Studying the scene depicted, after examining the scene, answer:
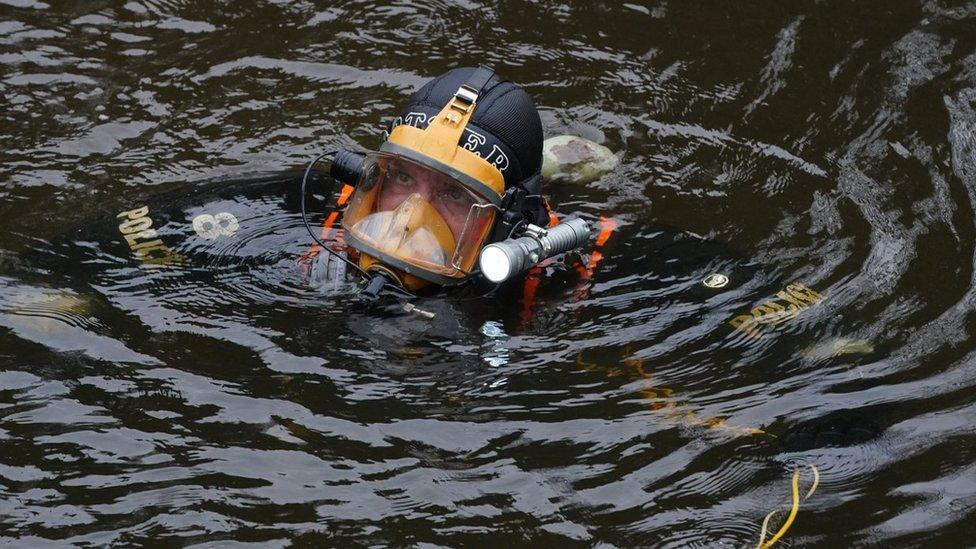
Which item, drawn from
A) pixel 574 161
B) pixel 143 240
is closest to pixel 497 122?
pixel 574 161

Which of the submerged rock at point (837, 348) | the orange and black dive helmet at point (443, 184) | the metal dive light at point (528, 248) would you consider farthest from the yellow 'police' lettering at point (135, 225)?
the submerged rock at point (837, 348)

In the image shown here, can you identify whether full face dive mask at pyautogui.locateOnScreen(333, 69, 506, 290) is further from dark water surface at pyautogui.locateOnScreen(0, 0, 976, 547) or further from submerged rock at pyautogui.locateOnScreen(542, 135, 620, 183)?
submerged rock at pyautogui.locateOnScreen(542, 135, 620, 183)

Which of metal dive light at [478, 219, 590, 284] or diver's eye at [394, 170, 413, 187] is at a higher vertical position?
diver's eye at [394, 170, 413, 187]

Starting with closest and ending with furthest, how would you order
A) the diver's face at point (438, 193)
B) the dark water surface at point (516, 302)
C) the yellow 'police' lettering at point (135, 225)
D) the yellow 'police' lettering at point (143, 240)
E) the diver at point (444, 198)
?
the dark water surface at point (516, 302), the diver at point (444, 198), the diver's face at point (438, 193), the yellow 'police' lettering at point (143, 240), the yellow 'police' lettering at point (135, 225)

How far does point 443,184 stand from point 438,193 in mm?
50

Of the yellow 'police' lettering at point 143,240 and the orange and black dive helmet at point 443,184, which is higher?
the orange and black dive helmet at point 443,184

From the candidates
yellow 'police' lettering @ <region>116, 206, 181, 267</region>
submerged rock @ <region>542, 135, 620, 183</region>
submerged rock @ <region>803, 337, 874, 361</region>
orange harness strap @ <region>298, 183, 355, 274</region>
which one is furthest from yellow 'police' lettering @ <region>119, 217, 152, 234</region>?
submerged rock @ <region>803, 337, 874, 361</region>

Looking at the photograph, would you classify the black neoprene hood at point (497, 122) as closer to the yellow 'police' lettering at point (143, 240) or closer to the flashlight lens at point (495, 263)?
the flashlight lens at point (495, 263)

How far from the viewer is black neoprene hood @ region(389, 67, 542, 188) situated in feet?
19.9

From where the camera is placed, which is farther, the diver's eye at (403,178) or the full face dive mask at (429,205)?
the diver's eye at (403,178)

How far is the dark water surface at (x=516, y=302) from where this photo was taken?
15.3ft

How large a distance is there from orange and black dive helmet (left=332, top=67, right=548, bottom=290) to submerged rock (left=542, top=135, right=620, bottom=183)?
1.43 m

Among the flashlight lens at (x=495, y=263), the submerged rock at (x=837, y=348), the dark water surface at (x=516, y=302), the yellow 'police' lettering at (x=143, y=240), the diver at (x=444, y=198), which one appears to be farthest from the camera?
the yellow 'police' lettering at (x=143, y=240)

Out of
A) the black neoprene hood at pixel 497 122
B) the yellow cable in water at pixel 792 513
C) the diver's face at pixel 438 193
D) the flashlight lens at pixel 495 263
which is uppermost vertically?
the black neoprene hood at pixel 497 122
